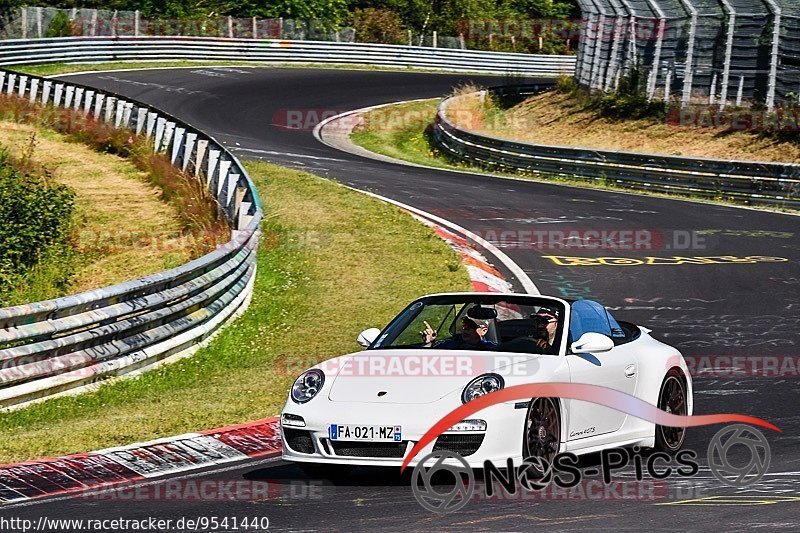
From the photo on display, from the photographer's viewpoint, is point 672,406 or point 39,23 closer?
point 672,406

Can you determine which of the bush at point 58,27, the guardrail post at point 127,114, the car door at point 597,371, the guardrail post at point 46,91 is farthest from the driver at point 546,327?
the bush at point 58,27

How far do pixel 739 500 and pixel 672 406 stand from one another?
2348 mm

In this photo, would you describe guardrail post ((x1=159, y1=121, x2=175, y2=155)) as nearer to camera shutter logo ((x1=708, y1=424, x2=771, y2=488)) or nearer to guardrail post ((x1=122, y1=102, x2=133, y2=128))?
guardrail post ((x1=122, y1=102, x2=133, y2=128))

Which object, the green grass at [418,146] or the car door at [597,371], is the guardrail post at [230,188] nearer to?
the car door at [597,371]

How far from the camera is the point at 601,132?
115ft

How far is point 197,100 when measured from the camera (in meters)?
40.0

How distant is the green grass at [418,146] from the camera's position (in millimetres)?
27320

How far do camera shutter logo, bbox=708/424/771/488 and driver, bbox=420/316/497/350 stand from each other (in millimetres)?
1755

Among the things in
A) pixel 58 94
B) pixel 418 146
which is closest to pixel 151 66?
pixel 418 146

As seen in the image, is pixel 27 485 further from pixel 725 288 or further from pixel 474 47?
pixel 474 47

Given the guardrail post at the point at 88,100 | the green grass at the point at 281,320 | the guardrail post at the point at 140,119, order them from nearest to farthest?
the green grass at the point at 281,320
the guardrail post at the point at 140,119
the guardrail post at the point at 88,100

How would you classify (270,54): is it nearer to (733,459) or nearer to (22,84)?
(22,84)

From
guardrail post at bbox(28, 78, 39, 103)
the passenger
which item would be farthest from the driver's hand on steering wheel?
guardrail post at bbox(28, 78, 39, 103)

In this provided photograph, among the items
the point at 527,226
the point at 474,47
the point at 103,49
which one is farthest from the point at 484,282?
the point at 474,47
